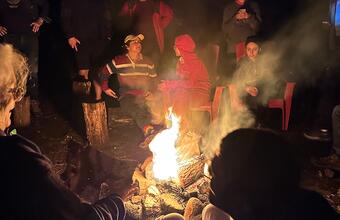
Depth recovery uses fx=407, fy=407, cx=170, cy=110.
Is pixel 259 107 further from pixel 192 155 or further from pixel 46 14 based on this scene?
pixel 46 14

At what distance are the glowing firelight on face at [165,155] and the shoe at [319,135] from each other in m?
2.71

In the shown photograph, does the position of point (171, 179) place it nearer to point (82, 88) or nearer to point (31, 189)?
point (31, 189)

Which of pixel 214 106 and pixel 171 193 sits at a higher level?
pixel 214 106

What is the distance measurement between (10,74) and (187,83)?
5267 mm

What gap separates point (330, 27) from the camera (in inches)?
348

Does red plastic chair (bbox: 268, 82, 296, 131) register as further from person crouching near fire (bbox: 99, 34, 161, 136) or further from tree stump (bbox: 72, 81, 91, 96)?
tree stump (bbox: 72, 81, 91, 96)

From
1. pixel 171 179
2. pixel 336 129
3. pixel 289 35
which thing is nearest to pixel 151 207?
pixel 171 179

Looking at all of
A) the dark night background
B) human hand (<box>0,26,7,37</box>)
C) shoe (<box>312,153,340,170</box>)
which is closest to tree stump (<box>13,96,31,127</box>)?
the dark night background

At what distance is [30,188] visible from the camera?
2.66 m

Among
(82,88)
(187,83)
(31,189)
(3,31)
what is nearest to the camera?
(31,189)

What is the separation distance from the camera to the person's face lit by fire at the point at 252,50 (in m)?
7.98

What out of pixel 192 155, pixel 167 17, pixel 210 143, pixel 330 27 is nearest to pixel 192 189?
pixel 192 155

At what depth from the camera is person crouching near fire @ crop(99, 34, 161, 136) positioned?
8047 millimetres

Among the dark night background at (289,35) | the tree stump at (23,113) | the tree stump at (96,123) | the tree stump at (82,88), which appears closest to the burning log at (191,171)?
the tree stump at (96,123)
